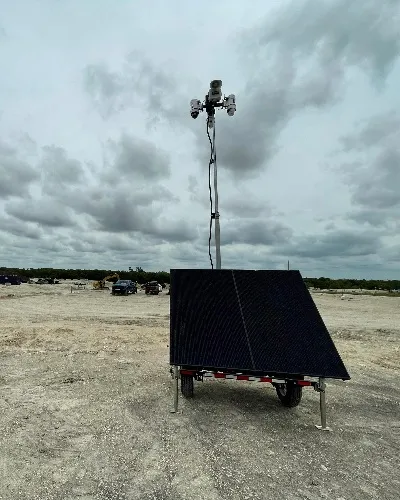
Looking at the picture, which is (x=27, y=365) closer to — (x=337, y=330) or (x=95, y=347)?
(x=95, y=347)

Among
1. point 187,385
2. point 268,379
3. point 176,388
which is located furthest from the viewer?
point 187,385

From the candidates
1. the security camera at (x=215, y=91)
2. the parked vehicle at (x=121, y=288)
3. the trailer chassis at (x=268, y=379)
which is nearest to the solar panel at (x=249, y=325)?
the trailer chassis at (x=268, y=379)

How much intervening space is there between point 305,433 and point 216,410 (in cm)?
175

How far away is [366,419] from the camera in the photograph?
681 cm

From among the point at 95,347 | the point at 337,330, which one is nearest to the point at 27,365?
Answer: the point at 95,347

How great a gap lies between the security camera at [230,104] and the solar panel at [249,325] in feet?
13.5

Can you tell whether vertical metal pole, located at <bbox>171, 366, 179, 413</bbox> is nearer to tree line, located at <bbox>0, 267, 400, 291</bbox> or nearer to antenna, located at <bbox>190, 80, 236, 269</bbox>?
antenna, located at <bbox>190, 80, 236, 269</bbox>

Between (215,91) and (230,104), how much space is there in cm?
48

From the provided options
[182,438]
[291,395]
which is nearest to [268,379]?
[291,395]

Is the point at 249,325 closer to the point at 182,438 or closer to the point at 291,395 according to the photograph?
the point at 291,395

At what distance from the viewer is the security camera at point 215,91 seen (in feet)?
29.2

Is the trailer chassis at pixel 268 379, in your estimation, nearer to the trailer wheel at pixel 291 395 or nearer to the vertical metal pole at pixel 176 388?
the vertical metal pole at pixel 176 388

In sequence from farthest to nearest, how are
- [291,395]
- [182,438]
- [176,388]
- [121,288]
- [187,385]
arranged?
[121,288] → [187,385] → [291,395] → [176,388] → [182,438]

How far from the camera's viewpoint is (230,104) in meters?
8.97
